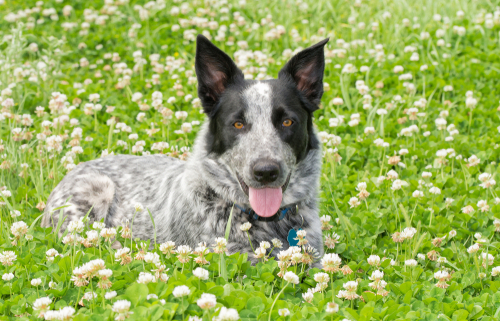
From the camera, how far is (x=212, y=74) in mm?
5082

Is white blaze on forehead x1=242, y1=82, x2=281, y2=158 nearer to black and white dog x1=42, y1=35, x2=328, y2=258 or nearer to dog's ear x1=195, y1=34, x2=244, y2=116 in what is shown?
black and white dog x1=42, y1=35, x2=328, y2=258

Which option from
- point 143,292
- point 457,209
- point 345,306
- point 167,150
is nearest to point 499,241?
point 457,209

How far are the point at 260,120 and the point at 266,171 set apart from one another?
1.95ft

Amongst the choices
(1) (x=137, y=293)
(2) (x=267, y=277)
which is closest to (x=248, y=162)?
(2) (x=267, y=277)

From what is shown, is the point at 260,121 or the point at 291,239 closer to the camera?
the point at 291,239

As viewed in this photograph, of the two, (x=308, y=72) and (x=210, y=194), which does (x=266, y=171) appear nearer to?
(x=210, y=194)

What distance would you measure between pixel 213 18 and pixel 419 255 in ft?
26.4

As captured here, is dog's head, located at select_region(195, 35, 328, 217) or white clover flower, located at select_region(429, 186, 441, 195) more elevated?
dog's head, located at select_region(195, 35, 328, 217)

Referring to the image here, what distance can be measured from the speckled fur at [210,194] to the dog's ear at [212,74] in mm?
266

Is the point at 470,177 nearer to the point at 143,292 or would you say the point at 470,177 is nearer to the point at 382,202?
the point at 382,202

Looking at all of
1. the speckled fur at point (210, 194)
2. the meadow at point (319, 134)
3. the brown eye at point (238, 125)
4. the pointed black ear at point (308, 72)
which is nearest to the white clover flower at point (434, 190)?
the meadow at point (319, 134)

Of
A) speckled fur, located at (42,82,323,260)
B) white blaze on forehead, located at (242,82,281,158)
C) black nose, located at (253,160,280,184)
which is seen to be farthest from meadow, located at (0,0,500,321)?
white blaze on forehead, located at (242,82,281,158)

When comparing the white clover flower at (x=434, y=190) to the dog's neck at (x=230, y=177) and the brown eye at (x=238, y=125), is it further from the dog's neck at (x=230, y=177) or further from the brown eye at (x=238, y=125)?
the brown eye at (x=238, y=125)

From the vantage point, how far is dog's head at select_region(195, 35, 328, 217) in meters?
4.61
